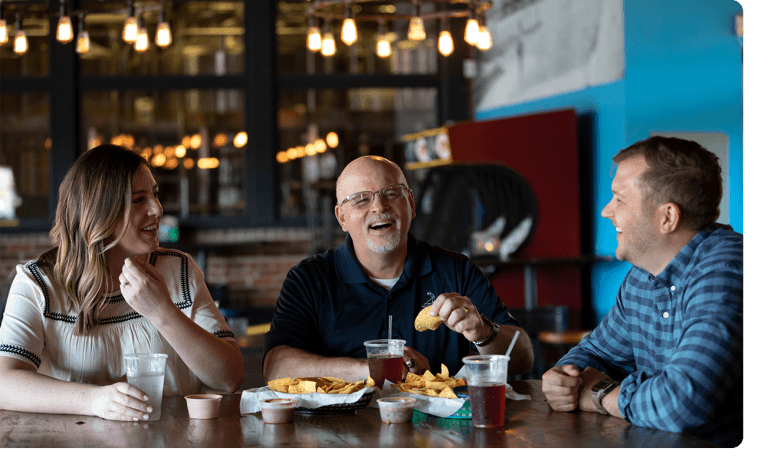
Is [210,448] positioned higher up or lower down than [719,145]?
lower down

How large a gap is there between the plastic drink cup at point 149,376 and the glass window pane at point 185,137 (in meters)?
5.41

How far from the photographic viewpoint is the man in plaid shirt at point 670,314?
156 cm

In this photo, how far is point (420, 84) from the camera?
7051 millimetres

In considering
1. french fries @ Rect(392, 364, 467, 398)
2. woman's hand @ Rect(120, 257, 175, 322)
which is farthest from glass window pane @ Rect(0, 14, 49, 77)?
french fries @ Rect(392, 364, 467, 398)

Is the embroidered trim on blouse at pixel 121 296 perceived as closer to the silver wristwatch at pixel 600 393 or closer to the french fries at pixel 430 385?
the french fries at pixel 430 385

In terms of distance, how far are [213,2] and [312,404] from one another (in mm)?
6017

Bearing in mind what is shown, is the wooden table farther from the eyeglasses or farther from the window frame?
the window frame

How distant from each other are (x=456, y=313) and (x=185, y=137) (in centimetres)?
603

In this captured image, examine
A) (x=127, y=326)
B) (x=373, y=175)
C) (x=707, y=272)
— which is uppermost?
(x=373, y=175)

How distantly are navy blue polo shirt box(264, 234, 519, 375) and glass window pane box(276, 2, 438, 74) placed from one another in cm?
489

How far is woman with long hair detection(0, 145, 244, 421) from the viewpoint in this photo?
6.24 ft

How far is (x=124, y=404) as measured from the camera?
1.63 meters

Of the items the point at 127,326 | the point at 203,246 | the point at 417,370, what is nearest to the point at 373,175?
the point at 417,370

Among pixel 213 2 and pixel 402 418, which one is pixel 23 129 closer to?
pixel 213 2
